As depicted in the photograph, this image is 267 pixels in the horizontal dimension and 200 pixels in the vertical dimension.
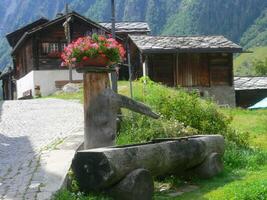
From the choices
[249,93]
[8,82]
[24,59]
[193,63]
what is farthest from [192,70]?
[8,82]

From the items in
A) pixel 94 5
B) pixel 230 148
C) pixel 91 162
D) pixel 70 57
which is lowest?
pixel 230 148

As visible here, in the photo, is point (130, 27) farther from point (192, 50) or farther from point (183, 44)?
point (192, 50)

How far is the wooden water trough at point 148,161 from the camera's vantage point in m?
6.80

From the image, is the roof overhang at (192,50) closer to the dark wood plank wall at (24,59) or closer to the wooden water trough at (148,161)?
the dark wood plank wall at (24,59)

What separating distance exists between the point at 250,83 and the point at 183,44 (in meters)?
8.08

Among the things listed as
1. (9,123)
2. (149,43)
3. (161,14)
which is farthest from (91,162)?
(161,14)

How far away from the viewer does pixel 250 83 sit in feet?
121

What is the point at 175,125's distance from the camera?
11.4 m

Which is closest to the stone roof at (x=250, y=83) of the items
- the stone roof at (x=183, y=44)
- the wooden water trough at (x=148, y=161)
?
the stone roof at (x=183, y=44)

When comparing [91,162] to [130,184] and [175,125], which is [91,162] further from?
[175,125]

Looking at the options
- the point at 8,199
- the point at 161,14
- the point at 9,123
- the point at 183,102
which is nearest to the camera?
the point at 8,199

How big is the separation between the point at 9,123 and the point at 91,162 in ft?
32.2

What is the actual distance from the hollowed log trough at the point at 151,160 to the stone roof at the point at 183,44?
66.8ft

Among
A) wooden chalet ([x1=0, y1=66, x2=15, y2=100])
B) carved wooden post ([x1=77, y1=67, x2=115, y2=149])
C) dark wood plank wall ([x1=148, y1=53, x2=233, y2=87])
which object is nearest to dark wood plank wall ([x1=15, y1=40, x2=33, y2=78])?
wooden chalet ([x1=0, y1=66, x2=15, y2=100])
